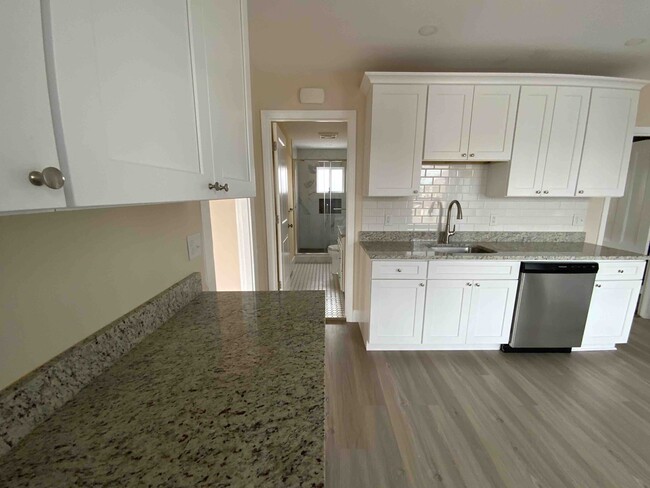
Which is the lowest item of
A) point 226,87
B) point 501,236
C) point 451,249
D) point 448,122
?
point 451,249

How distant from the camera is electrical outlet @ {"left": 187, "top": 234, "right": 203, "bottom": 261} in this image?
125cm

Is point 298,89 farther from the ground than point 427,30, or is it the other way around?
point 427,30

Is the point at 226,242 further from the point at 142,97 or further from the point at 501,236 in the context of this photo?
the point at 501,236

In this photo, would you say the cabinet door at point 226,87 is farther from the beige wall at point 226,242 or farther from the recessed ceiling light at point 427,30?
the beige wall at point 226,242

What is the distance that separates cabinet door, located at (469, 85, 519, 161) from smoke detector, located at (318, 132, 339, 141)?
2.36 m

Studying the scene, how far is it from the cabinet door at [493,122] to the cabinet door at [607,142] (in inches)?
25.7

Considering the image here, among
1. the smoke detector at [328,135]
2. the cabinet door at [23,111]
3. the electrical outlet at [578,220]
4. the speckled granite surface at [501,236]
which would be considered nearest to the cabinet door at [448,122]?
the speckled granite surface at [501,236]

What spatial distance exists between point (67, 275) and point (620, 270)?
3.41m

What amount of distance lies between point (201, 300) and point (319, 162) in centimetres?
465

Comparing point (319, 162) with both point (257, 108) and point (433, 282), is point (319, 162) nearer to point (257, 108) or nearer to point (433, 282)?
point (257, 108)

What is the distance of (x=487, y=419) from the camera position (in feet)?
5.40

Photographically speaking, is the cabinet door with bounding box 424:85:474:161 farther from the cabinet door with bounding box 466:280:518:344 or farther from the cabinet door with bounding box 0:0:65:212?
the cabinet door with bounding box 0:0:65:212

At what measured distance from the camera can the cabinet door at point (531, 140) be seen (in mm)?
2127

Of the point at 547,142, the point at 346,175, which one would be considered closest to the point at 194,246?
the point at 346,175
